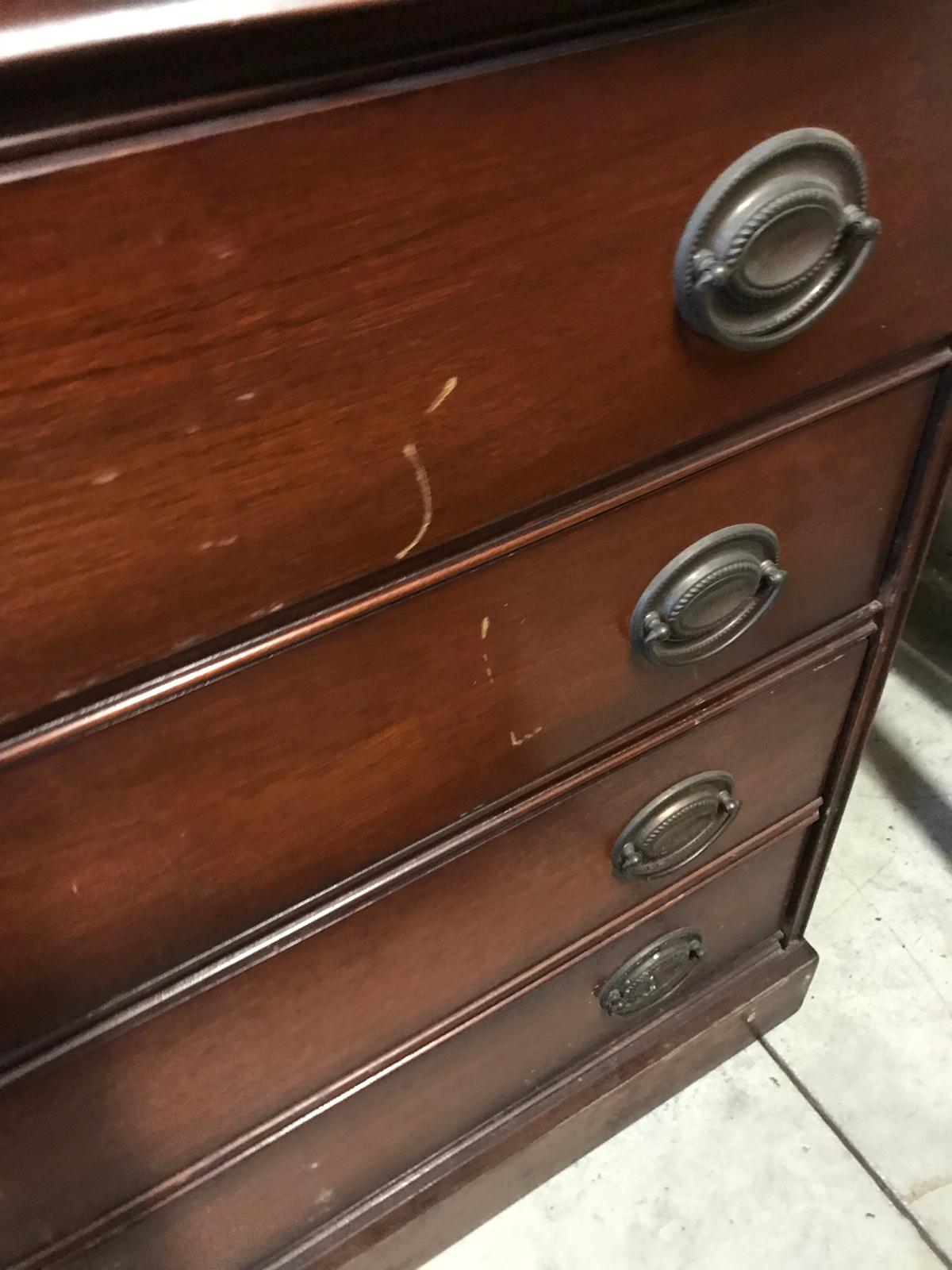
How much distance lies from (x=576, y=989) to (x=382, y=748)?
15.6 inches

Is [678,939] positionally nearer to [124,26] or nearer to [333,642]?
[333,642]

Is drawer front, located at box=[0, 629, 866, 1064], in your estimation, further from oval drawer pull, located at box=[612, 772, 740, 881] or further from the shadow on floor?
the shadow on floor

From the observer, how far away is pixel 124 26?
0.26 meters

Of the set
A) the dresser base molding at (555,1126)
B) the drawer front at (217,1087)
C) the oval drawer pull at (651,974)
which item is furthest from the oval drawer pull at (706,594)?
the dresser base molding at (555,1126)

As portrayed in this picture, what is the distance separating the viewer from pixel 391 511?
0.41 m

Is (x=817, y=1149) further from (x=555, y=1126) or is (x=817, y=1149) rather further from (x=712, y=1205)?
(x=555, y=1126)

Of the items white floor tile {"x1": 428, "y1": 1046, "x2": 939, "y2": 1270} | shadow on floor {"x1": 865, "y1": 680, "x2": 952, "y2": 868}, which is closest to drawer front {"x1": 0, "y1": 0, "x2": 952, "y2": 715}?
white floor tile {"x1": 428, "y1": 1046, "x2": 939, "y2": 1270}

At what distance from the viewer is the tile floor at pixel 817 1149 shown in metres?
0.95

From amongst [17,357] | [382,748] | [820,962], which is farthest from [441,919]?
[820,962]

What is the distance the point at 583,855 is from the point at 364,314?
1.41 feet

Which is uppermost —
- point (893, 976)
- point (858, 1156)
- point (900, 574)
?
point (900, 574)

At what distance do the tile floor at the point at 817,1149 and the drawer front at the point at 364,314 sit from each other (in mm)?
813

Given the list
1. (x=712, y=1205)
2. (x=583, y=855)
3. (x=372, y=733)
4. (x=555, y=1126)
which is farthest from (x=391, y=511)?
(x=712, y=1205)

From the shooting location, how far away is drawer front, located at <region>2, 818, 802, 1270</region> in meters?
0.53
